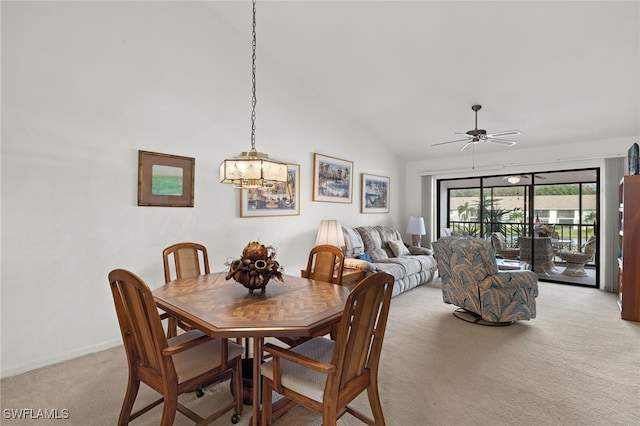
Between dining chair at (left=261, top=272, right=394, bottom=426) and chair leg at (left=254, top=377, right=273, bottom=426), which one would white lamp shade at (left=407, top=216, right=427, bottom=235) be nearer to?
dining chair at (left=261, top=272, right=394, bottom=426)

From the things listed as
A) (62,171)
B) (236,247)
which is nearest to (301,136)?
(236,247)

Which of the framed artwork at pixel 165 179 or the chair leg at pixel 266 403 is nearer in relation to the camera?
the chair leg at pixel 266 403

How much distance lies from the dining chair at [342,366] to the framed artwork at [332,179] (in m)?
3.43

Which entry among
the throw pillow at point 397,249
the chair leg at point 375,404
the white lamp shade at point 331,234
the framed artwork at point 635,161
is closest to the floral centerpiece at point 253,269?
the chair leg at point 375,404

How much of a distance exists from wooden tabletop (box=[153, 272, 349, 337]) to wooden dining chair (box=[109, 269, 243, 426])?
0.16m

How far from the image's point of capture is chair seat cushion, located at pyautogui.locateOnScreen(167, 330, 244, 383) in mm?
1673

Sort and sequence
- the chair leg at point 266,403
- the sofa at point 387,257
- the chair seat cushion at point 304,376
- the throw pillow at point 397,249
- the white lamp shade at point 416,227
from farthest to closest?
the white lamp shade at point 416,227
the throw pillow at point 397,249
the sofa at point 387,257
the chair leg at point 266,403
the chair seat cushion at point 304,376

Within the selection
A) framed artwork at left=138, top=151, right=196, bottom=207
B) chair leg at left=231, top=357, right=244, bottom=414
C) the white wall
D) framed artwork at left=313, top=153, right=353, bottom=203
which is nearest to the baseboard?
the white wall

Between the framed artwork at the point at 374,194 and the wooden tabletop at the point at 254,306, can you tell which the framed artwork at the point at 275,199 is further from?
the framed artwork at the point at 374,194

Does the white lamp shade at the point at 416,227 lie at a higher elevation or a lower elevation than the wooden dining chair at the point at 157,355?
higher

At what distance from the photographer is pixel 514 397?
2199 millimetres

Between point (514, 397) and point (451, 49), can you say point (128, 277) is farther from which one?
point (451, 49)

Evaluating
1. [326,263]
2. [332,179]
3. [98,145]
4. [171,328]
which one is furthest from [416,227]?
[98,145]

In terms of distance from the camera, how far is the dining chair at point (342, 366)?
1.41m
